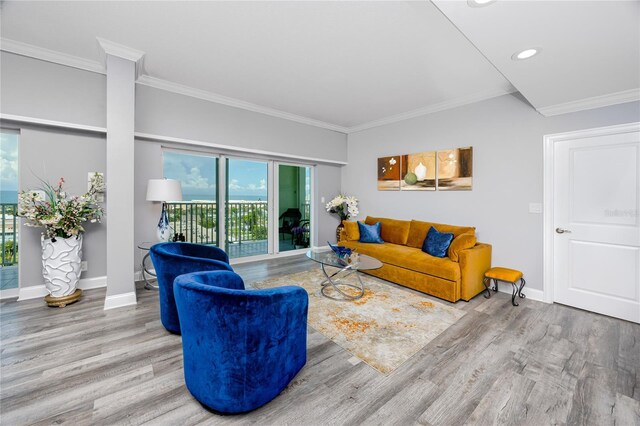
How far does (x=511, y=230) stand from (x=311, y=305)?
2.95 metres

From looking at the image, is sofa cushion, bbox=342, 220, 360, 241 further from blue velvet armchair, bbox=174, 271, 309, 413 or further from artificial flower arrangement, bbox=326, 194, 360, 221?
blue velvet armchair, bbox=174, 271, 309, 413

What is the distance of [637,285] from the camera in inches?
110

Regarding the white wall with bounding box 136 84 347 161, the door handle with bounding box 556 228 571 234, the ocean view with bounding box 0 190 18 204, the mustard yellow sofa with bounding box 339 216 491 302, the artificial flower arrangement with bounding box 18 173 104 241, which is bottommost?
the mustard yellow sofa with bounding box 339 216 491 302

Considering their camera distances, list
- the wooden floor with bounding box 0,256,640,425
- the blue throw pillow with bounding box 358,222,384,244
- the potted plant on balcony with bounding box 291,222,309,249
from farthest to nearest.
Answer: the potted plant on balcony with bounding box 291,222,309,249 < the blue throw pillow with bounding box 358,222,384,244 < the wooden floor with bounding box 0,256,640,425

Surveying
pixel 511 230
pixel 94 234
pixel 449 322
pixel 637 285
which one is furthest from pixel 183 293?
pixel 637 285

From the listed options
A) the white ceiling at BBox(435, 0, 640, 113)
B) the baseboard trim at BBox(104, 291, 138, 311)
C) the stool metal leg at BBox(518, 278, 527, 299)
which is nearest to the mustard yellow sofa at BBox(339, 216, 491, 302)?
the stool metal leg at BBox(518, 278, 527, 299)

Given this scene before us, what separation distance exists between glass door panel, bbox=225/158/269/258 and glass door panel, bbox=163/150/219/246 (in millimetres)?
276

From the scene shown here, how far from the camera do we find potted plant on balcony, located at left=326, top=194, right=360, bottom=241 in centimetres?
586

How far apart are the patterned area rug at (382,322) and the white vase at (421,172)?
6.82 feet

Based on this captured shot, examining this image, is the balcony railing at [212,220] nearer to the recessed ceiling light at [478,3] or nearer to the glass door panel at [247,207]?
the glass door panel at [247,207]

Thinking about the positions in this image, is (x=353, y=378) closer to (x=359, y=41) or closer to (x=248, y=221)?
(x=359, y=41)

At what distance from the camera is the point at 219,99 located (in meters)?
4.25

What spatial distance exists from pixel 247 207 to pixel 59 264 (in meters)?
3.28

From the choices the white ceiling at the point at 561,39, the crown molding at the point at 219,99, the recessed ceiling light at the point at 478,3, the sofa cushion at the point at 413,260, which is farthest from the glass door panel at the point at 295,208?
the recessed ceiling light at the point at 478,3
